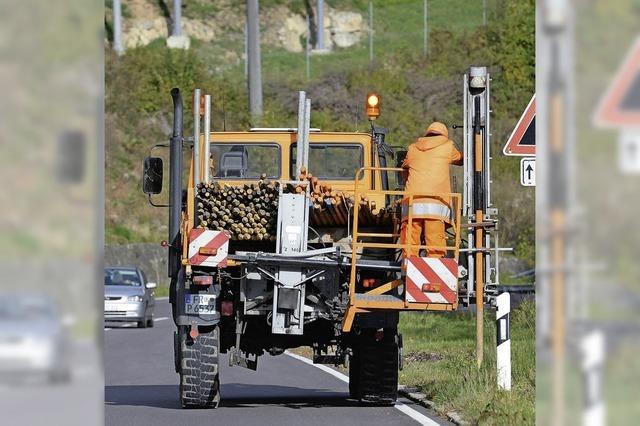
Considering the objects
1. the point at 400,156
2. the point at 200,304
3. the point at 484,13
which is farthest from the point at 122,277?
the point at 484,13

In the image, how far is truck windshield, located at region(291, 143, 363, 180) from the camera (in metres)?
14.9

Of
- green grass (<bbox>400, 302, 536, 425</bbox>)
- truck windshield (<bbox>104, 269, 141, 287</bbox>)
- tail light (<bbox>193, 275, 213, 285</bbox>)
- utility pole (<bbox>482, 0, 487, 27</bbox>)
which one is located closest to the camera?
green grass (<bbox>400, 302, 536, 425</bbox>)

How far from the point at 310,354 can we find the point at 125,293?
9461 mm

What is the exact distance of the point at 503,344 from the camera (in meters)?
13.3

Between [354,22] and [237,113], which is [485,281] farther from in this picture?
[354,22]

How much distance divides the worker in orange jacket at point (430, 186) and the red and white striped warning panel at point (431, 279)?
0.12 meters

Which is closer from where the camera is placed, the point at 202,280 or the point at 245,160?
the point at 202,280

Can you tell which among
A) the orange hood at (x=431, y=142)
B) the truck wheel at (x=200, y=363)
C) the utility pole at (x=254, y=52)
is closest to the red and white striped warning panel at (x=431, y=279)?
the orange hood at (x=431, y=142)

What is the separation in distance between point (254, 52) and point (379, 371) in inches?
1509

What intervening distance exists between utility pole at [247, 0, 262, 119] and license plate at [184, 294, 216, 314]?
36.7 meters

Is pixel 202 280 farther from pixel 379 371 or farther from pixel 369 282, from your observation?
pixel 379 371
